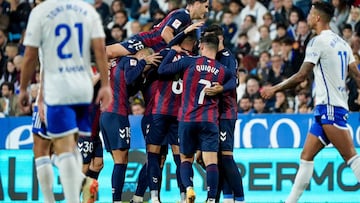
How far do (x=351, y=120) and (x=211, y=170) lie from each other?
4436 millimetres

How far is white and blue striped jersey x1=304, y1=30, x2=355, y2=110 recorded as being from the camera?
12453mm

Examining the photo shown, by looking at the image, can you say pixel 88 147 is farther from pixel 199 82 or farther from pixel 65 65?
pixel 65 65

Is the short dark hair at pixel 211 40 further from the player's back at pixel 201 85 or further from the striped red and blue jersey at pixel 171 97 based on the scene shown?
the striped red and blue jersey at pixel 171 97

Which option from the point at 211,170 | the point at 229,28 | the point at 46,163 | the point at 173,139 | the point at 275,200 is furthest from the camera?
the point at 229,28

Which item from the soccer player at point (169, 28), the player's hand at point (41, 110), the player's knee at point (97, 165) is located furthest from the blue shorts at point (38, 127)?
the player's knee at point (97, 165)

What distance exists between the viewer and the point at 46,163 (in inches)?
443

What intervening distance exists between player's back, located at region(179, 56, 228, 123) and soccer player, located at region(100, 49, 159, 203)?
0.84m

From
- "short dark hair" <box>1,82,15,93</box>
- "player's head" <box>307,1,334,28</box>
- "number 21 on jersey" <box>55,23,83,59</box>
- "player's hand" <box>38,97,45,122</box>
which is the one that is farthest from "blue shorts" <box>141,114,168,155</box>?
"short dark hair" <box>1,82,15,93</box>

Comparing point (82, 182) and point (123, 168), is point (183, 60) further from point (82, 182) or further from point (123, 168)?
point (82, 182)

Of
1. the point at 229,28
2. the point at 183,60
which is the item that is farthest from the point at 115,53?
the point at 229,28

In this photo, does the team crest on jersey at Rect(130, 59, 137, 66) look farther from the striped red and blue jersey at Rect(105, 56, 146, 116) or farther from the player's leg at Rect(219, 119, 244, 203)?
the player's leg at Rect(219, 119, 244, 203)

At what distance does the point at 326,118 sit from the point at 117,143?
3.03 meters

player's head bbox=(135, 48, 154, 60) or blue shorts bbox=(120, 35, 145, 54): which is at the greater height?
blue shorts bbox=(120, 35, 145, 54)

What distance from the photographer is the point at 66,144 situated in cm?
1047
